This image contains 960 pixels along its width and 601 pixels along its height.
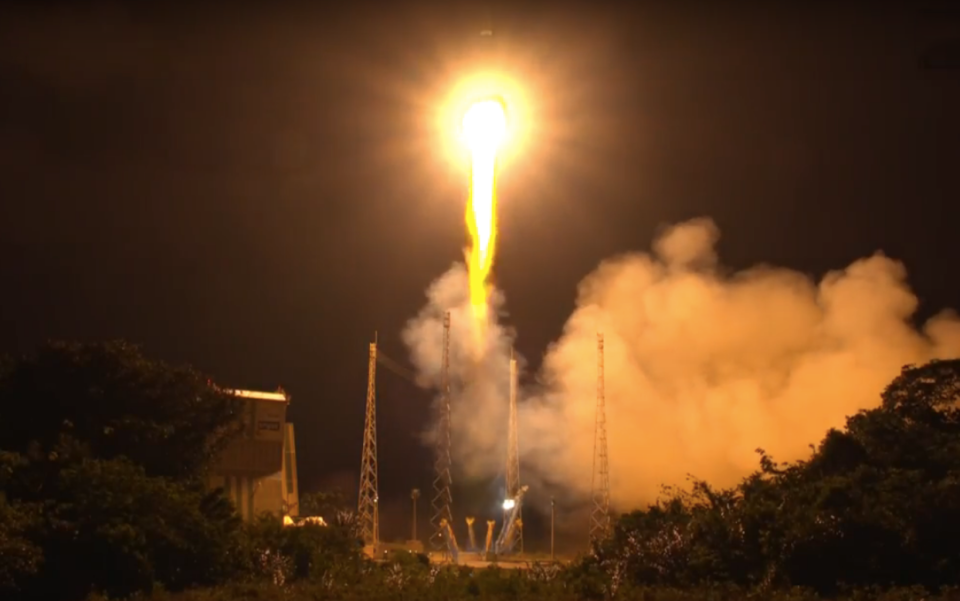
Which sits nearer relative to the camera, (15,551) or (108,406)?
(15,551)

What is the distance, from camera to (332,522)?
27.4 metres

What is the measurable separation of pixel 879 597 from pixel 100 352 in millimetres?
17552

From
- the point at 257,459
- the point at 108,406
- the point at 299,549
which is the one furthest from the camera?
the point at 257,459

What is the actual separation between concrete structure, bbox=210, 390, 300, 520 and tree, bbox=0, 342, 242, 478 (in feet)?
17.0

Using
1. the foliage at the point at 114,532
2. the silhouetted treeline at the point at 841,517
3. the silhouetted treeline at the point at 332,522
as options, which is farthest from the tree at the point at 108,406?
the silhouetted treeline at the point at 841,517

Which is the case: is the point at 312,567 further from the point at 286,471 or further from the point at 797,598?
the point at 286,471

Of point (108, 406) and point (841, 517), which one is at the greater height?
point (108, 406)

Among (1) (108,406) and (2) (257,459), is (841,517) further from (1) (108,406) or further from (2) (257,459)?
(2) (257,459)

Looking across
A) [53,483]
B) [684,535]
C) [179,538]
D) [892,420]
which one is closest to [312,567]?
[179,538]

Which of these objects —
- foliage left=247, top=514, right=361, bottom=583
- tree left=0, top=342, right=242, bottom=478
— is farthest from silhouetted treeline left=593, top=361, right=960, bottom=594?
tree left=0, top=342, right=242, bottom=478

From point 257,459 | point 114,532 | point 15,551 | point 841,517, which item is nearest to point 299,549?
point 114,532

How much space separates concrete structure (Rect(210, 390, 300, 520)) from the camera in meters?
32.5

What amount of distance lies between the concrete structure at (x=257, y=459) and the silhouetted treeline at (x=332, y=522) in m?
5.12

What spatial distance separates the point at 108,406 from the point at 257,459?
316 inches
